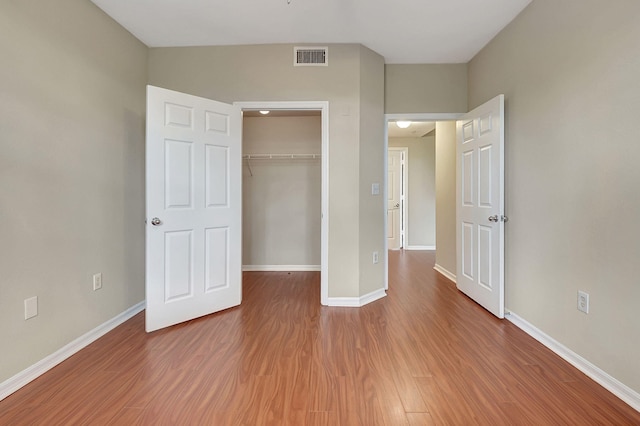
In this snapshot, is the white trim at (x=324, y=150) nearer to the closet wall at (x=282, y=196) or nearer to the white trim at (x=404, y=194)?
the closet wall at (x=282, y=196)

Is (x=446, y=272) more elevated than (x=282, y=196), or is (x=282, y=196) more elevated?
(x=282, y=196)

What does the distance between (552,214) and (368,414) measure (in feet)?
6.17

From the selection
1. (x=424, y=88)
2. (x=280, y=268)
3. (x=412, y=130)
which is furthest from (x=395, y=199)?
(x=424, y=88)

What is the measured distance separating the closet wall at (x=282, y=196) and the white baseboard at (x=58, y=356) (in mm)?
2099

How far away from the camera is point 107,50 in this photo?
239 centimetres

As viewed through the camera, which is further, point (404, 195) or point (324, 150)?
point (404, 195)

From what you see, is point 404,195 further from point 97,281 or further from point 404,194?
point 97,281

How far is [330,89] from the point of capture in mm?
2928

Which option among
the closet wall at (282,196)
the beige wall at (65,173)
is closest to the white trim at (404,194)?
the closet wall at (282,196)

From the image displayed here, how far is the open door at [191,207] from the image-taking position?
7.85 feet

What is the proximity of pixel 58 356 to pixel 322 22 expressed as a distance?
3.21 meters

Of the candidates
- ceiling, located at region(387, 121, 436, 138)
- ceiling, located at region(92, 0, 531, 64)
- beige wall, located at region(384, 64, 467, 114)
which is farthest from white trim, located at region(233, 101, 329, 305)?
ceiling, located at region(387, 121, 436, 138)

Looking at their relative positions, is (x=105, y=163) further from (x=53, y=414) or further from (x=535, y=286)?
(x=535, y=286)

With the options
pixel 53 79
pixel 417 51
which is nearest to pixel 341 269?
pixel 417 51
